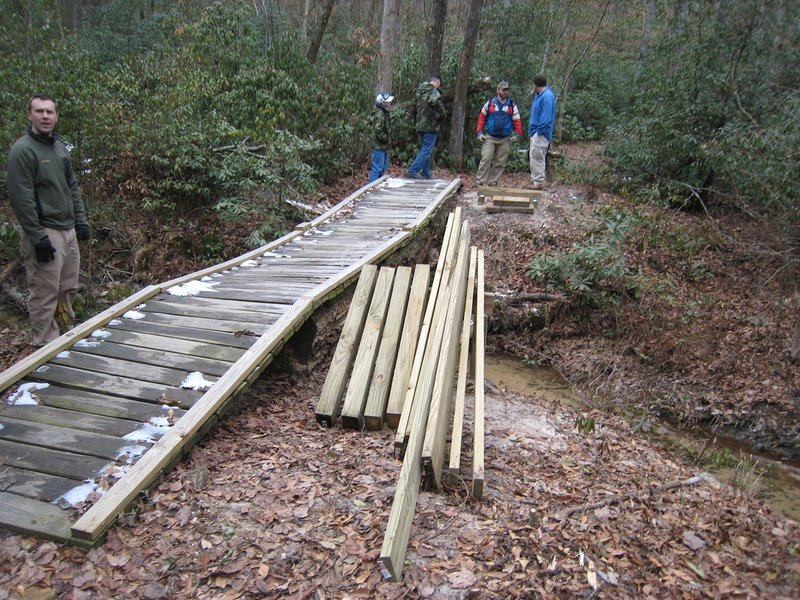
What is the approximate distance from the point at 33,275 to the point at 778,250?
9.47m

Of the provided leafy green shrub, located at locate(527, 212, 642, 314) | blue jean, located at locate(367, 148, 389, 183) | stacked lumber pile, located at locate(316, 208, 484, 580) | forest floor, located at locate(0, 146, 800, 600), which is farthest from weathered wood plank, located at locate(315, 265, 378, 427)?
blue jean, located at locate(367, 148, 389, 183)

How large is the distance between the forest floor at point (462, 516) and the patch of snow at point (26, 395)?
127cm

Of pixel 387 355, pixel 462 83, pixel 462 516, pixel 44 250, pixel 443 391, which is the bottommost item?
pixel 462 516

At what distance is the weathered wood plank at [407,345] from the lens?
15.9ft

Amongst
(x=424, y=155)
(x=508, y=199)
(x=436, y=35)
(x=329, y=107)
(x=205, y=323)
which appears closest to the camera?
(x=205, y=323)

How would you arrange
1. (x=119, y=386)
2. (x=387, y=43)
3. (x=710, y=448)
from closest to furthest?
(x=119, y=386), (x=710, y=448), (x=387, y=43)

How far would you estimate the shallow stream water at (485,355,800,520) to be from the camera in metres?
5.72

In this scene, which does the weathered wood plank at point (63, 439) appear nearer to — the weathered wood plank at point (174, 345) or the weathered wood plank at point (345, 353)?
the weathered wood plank at point (174, 345)

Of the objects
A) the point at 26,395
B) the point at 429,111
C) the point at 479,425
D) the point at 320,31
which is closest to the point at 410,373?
the point at 479,425

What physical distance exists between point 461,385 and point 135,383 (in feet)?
8.58

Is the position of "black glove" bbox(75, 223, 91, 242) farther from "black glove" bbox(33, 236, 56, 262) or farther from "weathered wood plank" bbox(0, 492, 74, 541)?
"weathered wood plank" bbox(0, 492, 74, 541)

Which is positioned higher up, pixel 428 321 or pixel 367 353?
pixel 428 321

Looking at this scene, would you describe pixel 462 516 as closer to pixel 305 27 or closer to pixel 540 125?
pixel 540 125

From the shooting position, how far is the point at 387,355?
5387mm
